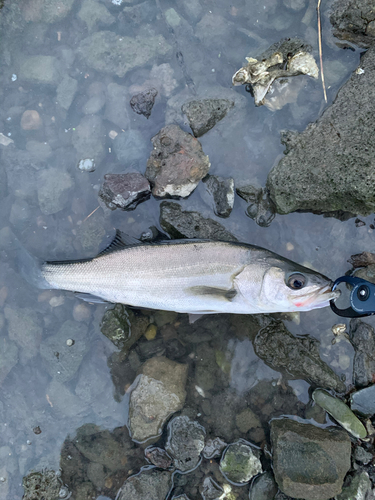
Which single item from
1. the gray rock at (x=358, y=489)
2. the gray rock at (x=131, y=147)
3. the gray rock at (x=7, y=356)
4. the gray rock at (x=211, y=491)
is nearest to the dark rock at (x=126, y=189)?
the gray rock at (x=131, y=147)

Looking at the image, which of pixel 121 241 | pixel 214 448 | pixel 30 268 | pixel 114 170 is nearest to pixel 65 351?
pixel 30 268

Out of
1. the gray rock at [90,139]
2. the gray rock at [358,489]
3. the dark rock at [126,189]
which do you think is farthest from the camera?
the gray rock at [90,139]

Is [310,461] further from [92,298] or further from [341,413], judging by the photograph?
[92,298]

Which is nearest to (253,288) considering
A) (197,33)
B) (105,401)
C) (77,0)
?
(105,401)

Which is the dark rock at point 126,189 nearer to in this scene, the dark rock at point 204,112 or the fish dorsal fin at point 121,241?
the fish dorsal fin at point 121,241

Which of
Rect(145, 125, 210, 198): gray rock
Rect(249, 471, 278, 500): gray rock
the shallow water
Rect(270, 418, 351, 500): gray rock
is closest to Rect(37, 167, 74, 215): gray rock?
the shallow water

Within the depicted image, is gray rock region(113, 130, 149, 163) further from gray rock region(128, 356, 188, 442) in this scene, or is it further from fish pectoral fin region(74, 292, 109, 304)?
gray rock region(128, 356, 188, 442)

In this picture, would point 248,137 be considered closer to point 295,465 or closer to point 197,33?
point 197,33
